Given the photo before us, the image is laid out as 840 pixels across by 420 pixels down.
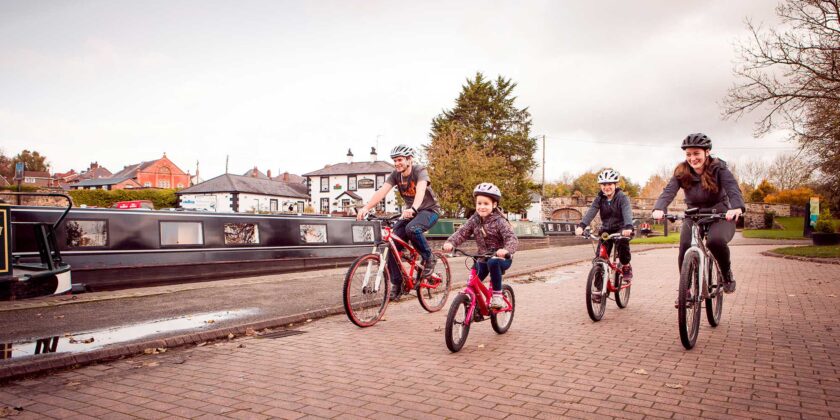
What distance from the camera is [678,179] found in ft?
19.3

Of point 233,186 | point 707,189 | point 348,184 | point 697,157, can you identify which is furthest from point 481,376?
point 348,184

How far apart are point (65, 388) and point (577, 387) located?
3766 mm

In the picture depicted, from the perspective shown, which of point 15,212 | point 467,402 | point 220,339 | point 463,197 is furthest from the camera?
point 463,197

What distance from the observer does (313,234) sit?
628 inches

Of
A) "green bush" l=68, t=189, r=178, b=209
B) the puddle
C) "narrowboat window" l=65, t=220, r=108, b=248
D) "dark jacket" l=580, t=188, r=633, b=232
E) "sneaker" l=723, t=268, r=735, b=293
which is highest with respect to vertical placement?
"green bush" l=68, t=189, r=178, b=209

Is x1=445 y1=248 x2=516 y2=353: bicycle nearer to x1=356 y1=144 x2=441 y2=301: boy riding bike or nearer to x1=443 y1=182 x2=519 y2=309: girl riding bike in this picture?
x1=443 y1=182 x2=519 y2=309: girl riding bike

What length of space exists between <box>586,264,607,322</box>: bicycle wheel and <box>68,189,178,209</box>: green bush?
4318cm

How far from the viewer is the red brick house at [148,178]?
8069 centimetres

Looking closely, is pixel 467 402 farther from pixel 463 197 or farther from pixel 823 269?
pixel 463 197

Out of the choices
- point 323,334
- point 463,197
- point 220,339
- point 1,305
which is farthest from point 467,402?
point 463,197

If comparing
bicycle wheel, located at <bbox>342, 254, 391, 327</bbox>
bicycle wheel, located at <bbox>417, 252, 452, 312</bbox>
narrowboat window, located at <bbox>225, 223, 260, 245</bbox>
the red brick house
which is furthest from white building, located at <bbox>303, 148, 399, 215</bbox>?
bicycle wheel, located at <bbox>342, 254, 391, 327</bbox>

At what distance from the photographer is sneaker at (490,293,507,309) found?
549 centimetres

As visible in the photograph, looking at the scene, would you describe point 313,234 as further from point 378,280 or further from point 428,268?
point 378,280

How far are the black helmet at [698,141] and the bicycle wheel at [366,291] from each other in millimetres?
3620
